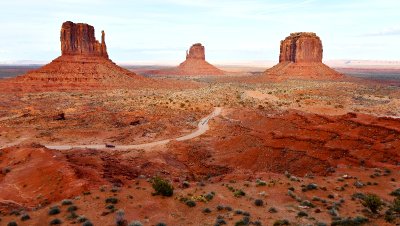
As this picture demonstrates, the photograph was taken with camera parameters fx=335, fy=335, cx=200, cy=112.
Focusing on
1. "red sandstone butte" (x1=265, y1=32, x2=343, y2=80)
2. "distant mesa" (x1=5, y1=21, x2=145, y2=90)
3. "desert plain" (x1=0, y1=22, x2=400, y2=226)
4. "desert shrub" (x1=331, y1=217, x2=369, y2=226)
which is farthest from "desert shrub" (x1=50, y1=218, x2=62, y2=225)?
"red sandstone butte" (x1=265, y1=32, x2=343, y2=80)

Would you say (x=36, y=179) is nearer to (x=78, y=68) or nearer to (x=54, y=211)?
(x=54, y=211)

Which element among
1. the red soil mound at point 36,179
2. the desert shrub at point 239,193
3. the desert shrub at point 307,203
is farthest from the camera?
the red soil mound at point 36,179

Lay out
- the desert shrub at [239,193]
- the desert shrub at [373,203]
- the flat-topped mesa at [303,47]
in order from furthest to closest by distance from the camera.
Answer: the flat-topped mesa at [303,47]
the desert shrub at [239,193]
the desert shrub at [373,203]

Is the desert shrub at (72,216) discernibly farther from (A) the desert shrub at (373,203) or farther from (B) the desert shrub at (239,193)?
(A) the desert shrub at (373,203)

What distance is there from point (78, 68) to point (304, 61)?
88209 millimetres

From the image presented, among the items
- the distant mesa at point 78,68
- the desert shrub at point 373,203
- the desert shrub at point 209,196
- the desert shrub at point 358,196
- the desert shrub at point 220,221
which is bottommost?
the desert shrub at point 358,196

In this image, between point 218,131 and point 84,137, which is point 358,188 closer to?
point 218,131

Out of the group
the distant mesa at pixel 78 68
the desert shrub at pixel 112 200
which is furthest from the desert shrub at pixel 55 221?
the distant mesa at pixel 78 68

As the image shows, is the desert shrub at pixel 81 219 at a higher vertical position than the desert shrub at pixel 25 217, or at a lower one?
higher

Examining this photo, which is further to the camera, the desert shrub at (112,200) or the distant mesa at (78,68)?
the distant mesa at (78,68)

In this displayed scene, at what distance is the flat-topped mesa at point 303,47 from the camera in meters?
134

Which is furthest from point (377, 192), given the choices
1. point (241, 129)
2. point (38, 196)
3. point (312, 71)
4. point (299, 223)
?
point (312, 71)

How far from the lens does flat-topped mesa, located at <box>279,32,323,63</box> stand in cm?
13400

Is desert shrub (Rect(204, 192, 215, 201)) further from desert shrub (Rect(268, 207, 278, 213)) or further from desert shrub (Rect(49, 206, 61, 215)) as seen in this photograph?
desert shrub (Rect(49, 206, 61, 215))
